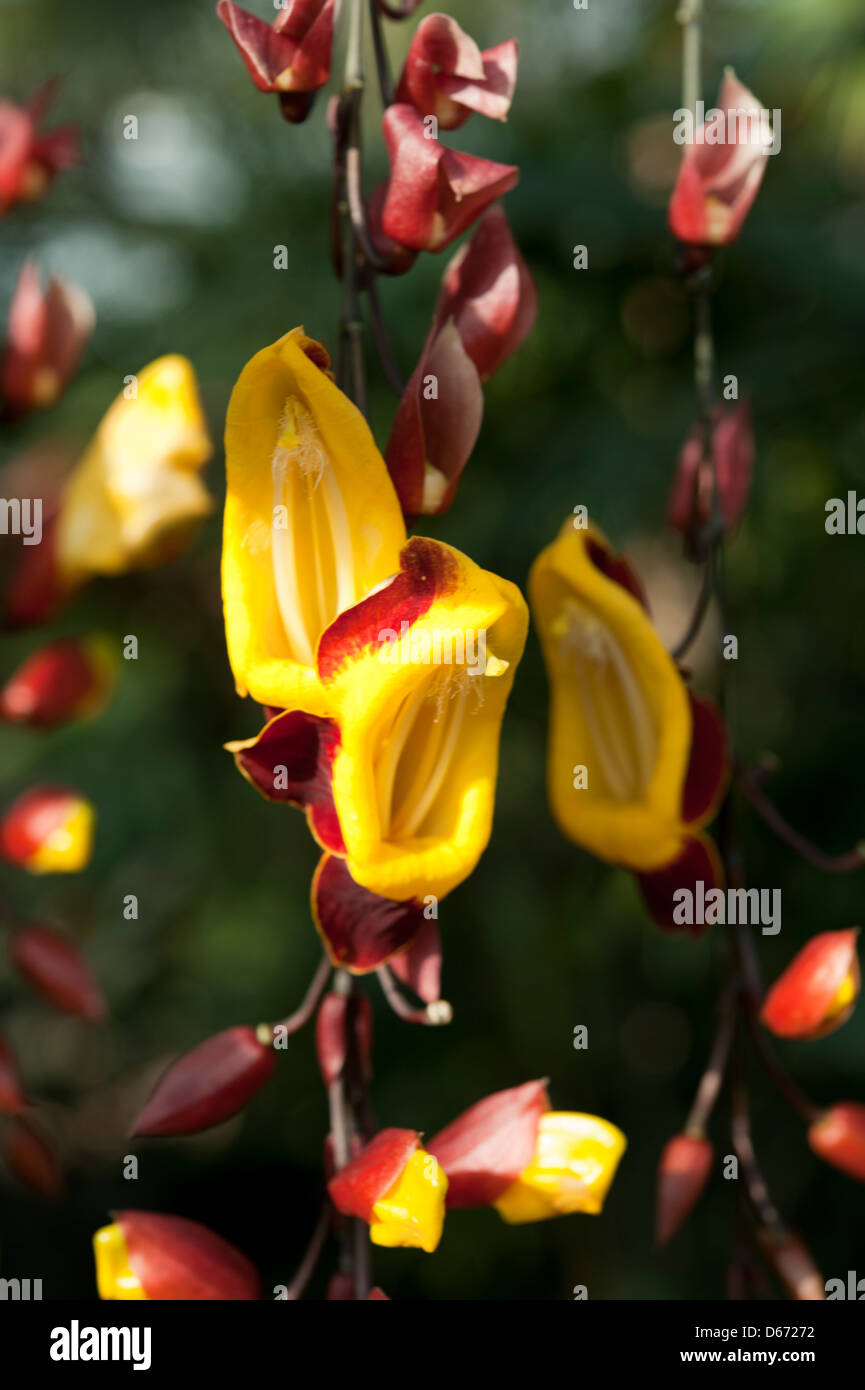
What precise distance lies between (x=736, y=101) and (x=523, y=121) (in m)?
0.57

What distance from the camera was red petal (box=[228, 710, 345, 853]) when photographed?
1.46 ft

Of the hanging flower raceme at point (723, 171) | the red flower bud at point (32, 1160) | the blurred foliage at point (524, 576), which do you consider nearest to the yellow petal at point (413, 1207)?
the red flower bud at point (32, 1160)

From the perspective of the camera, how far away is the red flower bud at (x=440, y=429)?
46 centimetres

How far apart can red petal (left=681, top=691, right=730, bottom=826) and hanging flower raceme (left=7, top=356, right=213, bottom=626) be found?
366 mm

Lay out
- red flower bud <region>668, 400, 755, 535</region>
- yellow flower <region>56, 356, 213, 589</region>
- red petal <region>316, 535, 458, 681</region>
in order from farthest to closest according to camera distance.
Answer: yellow flower <region>56, 356, 213, 589</region> < red flower bud <region>668, 400, 755, 535</region> < red petal <region>316, 535, 458, 681</region>

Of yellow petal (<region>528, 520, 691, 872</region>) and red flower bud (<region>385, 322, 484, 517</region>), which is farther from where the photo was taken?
yellow petal (<region>528, 520, 691, 872</region>)

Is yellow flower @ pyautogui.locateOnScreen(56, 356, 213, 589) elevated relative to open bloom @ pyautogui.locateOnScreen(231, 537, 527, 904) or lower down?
elevated

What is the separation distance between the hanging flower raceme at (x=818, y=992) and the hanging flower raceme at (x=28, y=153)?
2.25ft

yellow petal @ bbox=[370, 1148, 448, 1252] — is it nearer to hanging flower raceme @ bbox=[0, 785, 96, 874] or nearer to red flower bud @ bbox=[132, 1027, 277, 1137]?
red flower bud @ bbox=[132, 1027, 277, 1137]

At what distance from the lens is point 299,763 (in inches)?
17.9

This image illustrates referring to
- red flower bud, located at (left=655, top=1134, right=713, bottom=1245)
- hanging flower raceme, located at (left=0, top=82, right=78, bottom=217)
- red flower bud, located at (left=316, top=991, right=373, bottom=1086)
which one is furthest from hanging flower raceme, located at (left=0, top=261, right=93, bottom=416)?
red flower bud, located at (left=655, top=1134, right=713, bottom=1245)

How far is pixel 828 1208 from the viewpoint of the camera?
1.24m
